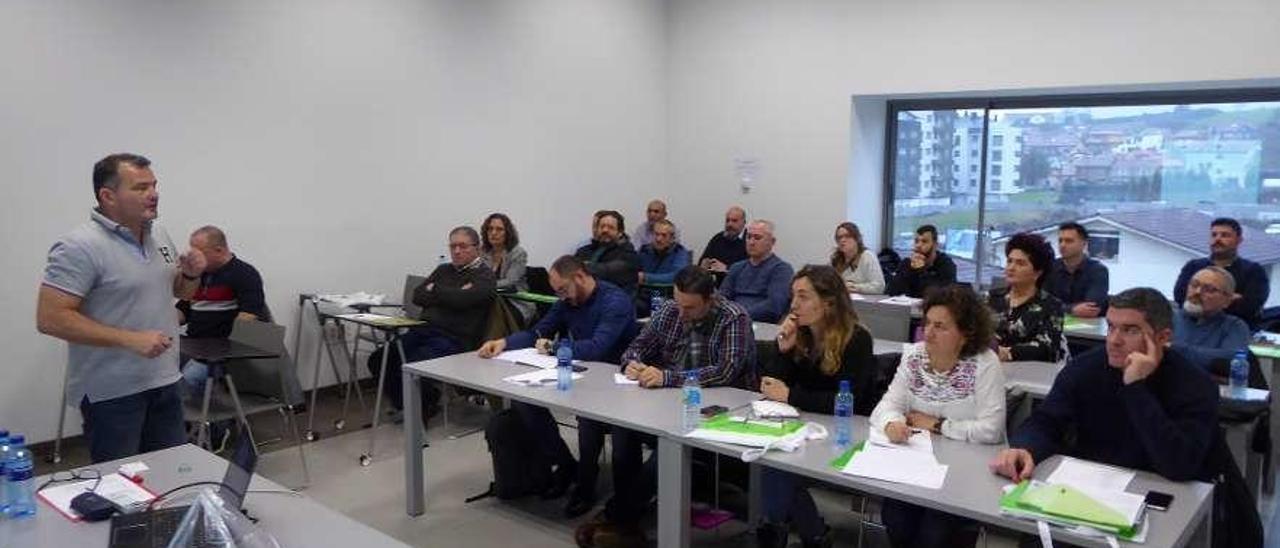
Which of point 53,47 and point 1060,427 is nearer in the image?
point 1060,427

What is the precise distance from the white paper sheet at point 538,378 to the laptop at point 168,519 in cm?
152

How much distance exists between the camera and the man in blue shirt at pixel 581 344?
13.8 ft

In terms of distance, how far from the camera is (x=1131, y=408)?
2.66 m

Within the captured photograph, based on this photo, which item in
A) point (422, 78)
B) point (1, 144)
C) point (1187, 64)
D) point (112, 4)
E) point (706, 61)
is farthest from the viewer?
point (706, 61)

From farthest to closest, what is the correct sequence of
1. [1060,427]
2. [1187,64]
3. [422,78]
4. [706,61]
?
[706,61], [422,78], [1187,64], [1060,427]

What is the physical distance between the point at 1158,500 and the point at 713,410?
56.4 inches

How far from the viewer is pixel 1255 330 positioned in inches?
221

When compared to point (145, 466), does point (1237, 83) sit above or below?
above

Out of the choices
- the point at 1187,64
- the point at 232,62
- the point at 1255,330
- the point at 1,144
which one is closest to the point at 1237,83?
the point at 1187,64

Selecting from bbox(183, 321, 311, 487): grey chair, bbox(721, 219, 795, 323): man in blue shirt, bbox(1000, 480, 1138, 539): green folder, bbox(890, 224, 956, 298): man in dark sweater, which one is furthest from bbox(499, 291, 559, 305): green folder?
bbox(1000, 480, 1138, 539): green folder

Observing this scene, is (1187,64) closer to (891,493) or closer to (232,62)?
(891,493)

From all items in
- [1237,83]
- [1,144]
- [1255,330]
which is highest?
[1237,83]

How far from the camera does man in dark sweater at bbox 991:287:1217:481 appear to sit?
2.54m

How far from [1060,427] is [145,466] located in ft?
9.04
